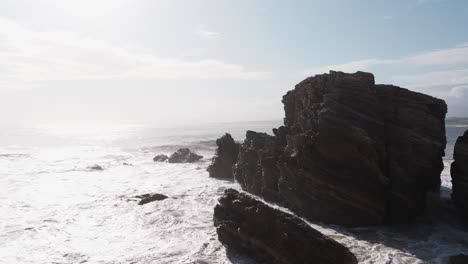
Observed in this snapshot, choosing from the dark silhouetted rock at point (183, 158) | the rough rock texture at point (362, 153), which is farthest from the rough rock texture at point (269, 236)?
the dark silhouetted rock at point (183, 158)

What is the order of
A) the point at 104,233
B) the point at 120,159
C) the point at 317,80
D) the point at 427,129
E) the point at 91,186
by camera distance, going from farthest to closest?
the point at 120,159 → the point at 91,186 → the point at 317,80 → the point at 427,129 → the point at 104,233

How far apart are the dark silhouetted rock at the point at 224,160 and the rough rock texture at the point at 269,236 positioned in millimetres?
20037

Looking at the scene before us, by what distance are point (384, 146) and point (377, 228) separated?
4974mm

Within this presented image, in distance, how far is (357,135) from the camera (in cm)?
2106

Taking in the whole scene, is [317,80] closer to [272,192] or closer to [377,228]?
[272,192]

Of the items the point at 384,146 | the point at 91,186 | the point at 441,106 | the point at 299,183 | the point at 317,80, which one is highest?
the point at 317,80

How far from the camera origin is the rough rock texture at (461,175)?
68.5ft

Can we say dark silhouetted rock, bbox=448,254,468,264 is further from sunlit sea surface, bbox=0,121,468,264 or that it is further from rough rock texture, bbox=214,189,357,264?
rough rock texture, bbox=214,189,357,264

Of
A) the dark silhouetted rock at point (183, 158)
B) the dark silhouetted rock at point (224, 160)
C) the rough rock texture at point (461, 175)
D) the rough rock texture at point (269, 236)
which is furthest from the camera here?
the dark silhouetted rock at point (183, 158)

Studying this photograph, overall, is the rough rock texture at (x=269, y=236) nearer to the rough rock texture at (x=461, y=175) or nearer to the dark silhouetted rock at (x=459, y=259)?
the dark silhouetted rock at (x=459, y=259)

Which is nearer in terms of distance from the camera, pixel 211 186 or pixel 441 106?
pixel 441 106

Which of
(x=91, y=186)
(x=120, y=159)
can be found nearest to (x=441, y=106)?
(x=91, y=186)

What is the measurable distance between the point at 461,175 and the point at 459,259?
729 centimetres

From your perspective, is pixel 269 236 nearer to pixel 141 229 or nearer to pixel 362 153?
pixel 362 153
